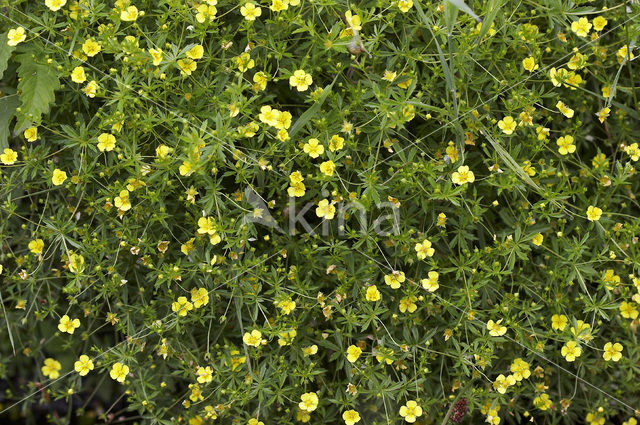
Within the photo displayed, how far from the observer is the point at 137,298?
2561 mm

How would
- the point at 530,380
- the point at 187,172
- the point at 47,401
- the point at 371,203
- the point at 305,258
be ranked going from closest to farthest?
the point at 187,172, the point at 371,203, the point at 305,258, the point at 530,380, the point at 47,401

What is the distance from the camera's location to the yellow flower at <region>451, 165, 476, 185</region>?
2244 mm

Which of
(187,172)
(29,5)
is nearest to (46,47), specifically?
(29,5)

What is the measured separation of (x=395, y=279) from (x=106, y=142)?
108 cm

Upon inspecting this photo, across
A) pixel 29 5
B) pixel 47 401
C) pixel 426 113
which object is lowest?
pixel 47 401

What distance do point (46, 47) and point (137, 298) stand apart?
0.97 meters

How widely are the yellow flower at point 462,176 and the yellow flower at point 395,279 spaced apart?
361 mm

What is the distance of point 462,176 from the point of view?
2260 mm

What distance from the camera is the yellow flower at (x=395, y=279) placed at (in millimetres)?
2244

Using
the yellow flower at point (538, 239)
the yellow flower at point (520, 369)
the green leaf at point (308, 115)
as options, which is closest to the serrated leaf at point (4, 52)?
the green leaf at point (308, 115)

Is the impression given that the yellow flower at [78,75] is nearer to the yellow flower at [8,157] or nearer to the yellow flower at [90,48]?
the yellow flower at [90,48]

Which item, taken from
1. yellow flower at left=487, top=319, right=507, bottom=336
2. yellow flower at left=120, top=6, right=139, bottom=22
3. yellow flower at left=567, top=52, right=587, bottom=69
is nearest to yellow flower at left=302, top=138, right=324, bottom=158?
yellow flower at left=120, top=6, right=139, bottom=22

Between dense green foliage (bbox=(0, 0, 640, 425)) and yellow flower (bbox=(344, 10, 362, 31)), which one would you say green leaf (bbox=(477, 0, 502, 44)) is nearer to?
dense green foliage (bbox=(0, 0, 640, 425))

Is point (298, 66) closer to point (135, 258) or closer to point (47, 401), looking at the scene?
point (135, 258)
